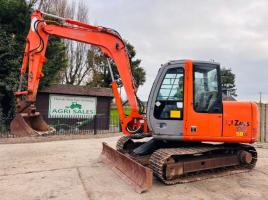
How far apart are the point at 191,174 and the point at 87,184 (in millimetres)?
2190

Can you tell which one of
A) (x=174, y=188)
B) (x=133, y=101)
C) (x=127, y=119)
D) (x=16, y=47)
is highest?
(x=16, y=47)

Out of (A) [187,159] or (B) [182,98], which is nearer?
(B) [182,98]

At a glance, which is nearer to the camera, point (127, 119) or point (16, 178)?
point (16, 178)

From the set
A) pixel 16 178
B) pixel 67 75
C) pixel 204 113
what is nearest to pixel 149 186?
pixel 204 113

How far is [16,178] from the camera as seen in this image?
208 inches

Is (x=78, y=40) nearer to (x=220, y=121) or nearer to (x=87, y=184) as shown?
(x=87, y=184)

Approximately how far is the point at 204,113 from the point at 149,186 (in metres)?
1.88

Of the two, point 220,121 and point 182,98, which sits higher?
point 182,98

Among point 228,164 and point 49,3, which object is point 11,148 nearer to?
point 228,164

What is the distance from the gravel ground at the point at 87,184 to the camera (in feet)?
14.5

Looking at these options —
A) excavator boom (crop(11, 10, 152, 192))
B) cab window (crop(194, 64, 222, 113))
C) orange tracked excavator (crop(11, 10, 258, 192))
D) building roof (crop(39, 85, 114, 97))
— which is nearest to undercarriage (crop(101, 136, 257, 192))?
orange tracked excavator (crop(11, 10, 258, 192))

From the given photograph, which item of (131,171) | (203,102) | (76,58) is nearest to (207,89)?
(203,102)

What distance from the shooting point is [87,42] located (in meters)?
6.39

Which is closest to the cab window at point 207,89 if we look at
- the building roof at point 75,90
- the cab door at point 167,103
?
the cab door at point 167,103
